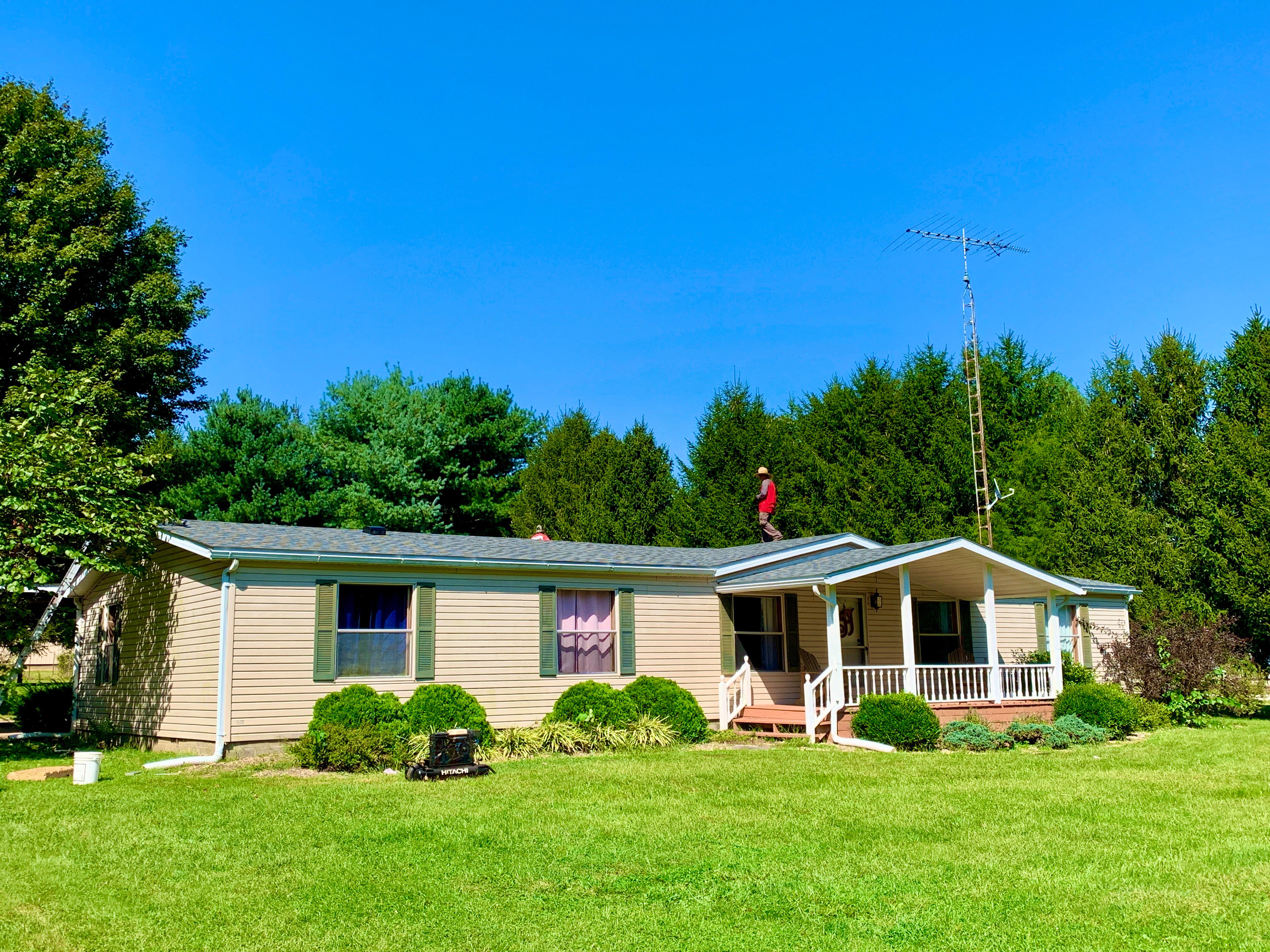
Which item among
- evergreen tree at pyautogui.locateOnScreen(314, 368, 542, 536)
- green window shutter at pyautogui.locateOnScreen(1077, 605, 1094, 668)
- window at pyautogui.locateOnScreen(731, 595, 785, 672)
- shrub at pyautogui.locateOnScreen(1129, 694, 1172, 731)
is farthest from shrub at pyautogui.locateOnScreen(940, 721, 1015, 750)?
evergreen tree at pyautogui.locateOnScreen(314, 368, 542, 536)

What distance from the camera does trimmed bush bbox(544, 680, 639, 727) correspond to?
15.2m

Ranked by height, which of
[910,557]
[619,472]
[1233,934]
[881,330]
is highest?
[881,330]

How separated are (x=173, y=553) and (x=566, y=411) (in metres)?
19.8

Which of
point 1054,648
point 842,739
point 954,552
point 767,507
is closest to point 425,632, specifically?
point 842,739

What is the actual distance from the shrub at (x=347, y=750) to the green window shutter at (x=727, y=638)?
6.45 metres

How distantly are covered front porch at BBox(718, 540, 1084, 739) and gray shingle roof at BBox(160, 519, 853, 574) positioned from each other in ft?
3.79

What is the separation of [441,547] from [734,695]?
580 cm

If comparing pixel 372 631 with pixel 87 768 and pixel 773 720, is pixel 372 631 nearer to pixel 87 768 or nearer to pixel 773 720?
pixel 87 768

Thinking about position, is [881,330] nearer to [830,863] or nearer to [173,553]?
[173,553]

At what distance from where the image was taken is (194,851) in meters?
7.72

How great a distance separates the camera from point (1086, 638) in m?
22.9

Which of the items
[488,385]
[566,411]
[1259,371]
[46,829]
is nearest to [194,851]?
[46,829]

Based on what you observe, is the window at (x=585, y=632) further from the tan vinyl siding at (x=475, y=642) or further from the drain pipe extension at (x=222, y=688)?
the drain pipe extension at (x=222, y=688)

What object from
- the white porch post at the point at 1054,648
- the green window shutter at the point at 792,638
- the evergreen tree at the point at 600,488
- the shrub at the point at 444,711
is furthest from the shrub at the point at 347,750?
the evergreen tree at the point at 600,488
